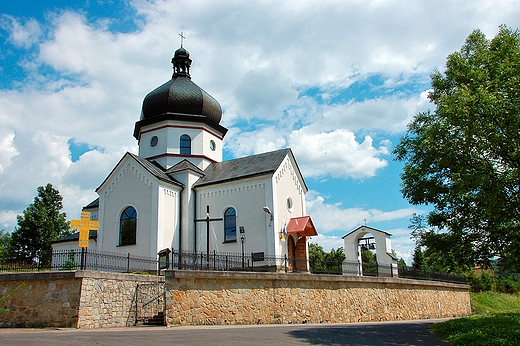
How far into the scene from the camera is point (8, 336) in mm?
11172

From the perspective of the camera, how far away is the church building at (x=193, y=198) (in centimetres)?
2443

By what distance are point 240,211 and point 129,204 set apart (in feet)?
21.4

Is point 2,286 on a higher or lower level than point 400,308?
higher

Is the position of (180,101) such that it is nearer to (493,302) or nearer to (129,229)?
(129,229)

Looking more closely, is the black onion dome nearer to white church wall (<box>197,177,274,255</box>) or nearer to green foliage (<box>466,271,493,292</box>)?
white church wall (<box>197,177,274,255</box>)

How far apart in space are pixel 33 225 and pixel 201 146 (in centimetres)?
2291

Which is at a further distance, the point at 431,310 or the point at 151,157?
the point at 151,157

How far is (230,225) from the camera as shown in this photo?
25.5m

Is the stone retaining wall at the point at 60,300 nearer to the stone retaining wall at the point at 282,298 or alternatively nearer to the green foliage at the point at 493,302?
the stone retaining wall at the point at 282,298

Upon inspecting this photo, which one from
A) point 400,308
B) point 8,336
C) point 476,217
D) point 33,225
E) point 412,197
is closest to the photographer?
point 8,336

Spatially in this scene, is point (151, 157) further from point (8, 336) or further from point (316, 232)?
point (8, 336)

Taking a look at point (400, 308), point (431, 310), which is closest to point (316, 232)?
point (400, 308)

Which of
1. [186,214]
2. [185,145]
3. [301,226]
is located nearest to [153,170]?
[186,214]

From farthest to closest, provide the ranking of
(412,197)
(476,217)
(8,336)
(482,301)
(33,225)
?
1. (33,225)
2. (482,301)
3. (412,197)
4. (476,217)
5. (8,336)
